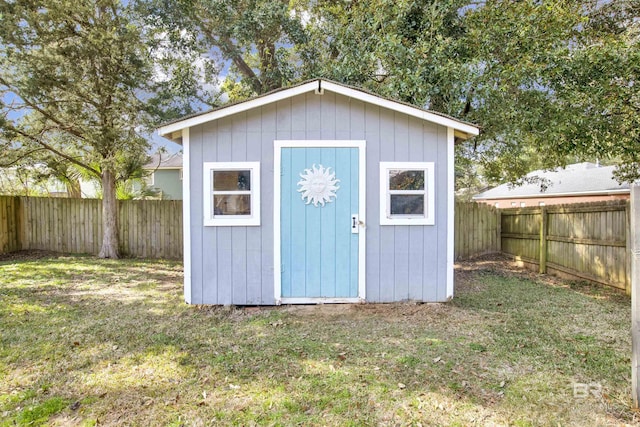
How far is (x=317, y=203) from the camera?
482 centimetres

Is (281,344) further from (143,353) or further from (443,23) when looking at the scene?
(443,23)

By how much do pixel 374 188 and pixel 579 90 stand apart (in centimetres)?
415

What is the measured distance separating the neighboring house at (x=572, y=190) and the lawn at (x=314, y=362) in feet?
30.8

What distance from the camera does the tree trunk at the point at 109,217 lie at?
28.7 ft

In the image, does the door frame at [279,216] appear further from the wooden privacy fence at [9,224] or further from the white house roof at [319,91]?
the wooden privacy fence at [9,224]

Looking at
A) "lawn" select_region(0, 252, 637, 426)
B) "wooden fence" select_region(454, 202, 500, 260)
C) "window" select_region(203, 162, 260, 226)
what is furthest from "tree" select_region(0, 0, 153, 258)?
"wooden fence" select_region(454, 202, 500, 260)

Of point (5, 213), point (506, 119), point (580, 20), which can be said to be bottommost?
point (5, 213)

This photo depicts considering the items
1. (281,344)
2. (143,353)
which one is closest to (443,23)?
(281,344)

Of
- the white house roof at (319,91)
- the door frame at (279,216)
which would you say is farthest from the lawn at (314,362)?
the white house roof at (319,91)

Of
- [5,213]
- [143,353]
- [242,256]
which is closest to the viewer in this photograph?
[143,353]

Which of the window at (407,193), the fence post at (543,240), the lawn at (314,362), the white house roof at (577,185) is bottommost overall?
the lawn at (314,362)

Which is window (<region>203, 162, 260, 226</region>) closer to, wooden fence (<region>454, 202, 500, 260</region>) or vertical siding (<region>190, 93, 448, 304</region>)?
vertical siding (<region>190, 93, 448, 304</region>)

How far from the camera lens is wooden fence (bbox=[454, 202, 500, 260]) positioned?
9.41 meters

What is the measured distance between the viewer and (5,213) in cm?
886
